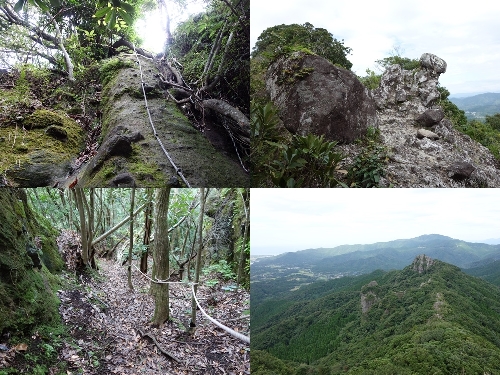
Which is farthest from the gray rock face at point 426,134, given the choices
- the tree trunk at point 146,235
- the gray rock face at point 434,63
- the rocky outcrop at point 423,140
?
the tree trunk at point 146,235

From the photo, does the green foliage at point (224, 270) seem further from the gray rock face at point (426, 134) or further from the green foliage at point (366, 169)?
the gray rock face at point (426, 134)

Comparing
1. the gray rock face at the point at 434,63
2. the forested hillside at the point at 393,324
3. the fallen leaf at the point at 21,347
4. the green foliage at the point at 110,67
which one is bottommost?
the forested hillside at the point at 393,324

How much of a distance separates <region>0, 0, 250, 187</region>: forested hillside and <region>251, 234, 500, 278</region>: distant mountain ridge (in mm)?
4233

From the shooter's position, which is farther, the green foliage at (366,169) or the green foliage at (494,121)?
the green foliage at (494,121)

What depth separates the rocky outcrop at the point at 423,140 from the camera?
430 cm

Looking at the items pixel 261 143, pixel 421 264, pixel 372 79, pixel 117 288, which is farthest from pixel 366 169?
Answer: pixel 421 264

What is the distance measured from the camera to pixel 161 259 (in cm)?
446

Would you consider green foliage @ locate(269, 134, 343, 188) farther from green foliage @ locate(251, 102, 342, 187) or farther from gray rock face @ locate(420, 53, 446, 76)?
gray rock face @ locate(420, 53, 446, 76)

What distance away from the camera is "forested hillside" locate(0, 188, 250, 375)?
2756 millimetres

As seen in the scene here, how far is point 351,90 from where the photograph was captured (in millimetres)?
4383

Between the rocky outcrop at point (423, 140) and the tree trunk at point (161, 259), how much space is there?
3035 mm

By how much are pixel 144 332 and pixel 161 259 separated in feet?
3.50

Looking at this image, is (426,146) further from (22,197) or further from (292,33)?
(22,197)

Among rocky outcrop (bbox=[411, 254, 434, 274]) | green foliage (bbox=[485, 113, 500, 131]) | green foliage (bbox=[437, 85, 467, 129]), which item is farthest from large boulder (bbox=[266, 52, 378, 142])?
rocky outcrop (bbox=[411, 254, 434, 274])
